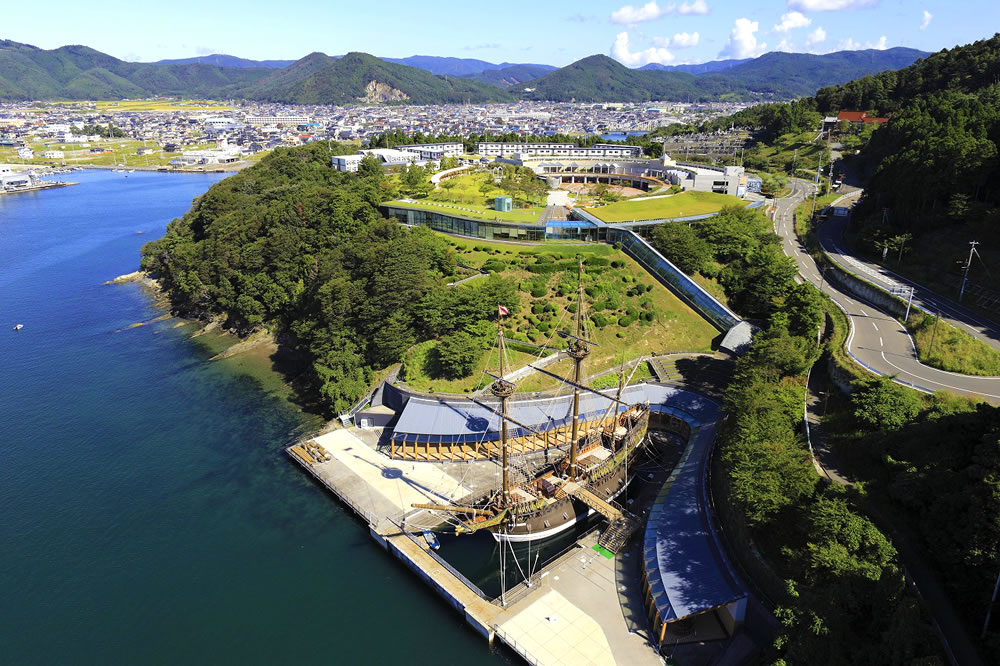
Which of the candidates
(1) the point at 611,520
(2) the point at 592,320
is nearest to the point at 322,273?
(2) the point at 592,320

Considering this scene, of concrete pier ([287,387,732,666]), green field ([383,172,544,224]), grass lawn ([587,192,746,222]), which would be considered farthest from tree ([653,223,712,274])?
concrete pier ([287,387,732,666])

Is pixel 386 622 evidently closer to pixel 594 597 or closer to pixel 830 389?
pixel 594 597

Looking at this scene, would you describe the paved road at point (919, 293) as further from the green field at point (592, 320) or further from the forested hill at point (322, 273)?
the forested hill at point (322, 273)

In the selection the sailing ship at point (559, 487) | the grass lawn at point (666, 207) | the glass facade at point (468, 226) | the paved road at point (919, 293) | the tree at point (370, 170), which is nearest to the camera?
the sailing ship at point (559, 487)

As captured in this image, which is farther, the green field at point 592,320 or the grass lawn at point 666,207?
the grass lawn at point 666,207

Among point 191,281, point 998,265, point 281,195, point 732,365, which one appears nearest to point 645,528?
point 732,365

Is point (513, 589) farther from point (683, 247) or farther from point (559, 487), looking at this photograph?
point (683, 247)

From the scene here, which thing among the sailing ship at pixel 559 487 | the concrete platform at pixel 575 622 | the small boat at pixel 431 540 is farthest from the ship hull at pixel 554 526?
the small boat at pixel 431 540
